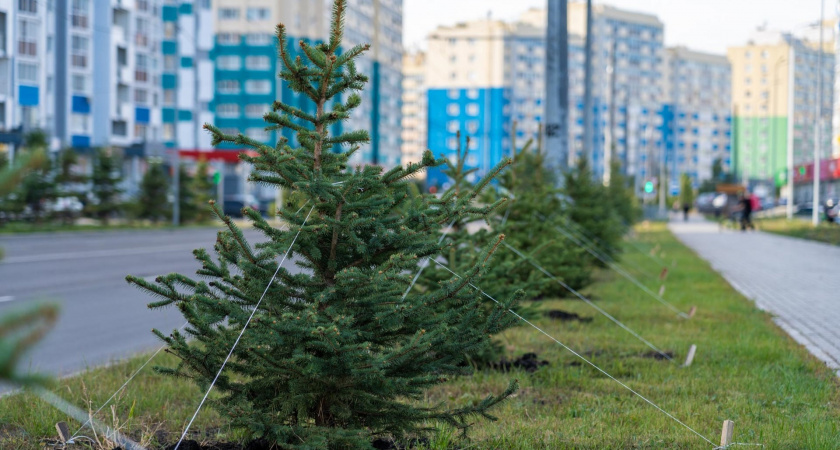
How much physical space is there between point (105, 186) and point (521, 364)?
35.0 metres

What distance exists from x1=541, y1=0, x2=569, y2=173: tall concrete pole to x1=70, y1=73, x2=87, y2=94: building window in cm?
5032

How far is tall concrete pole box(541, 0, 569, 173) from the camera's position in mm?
15656

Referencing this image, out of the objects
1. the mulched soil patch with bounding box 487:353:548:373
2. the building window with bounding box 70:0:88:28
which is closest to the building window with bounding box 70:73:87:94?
the building window with bounding box 70:0:88:28

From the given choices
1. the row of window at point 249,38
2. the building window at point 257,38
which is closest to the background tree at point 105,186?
the building window at point 257,38

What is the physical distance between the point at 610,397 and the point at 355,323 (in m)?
2.48

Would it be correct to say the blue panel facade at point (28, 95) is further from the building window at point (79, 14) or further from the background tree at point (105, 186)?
the building window at point (79, 14)

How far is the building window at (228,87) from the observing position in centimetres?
9206

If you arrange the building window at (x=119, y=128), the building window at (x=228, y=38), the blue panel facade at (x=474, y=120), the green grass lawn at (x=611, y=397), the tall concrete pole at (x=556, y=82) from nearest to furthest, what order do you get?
the green grass lawn at (x=611, y=397)
the tall concrete pole at (x=556, y=82)
the building window at (x=119, y=128)
the building window at (x=228, y=38)
the blue panel facade at (x=474, y=120)

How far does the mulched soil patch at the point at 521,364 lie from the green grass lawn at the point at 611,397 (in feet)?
0.34

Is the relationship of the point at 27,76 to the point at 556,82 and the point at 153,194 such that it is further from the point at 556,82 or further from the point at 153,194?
the point at 556,82

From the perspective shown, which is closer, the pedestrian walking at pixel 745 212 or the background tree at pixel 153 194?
the pedestrian walking at pixel 745 212

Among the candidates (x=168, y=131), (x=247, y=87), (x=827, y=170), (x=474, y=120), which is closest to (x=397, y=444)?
(x=827, y=170)

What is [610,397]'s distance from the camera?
569cm

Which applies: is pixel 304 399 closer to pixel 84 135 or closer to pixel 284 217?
pixel 284 217
